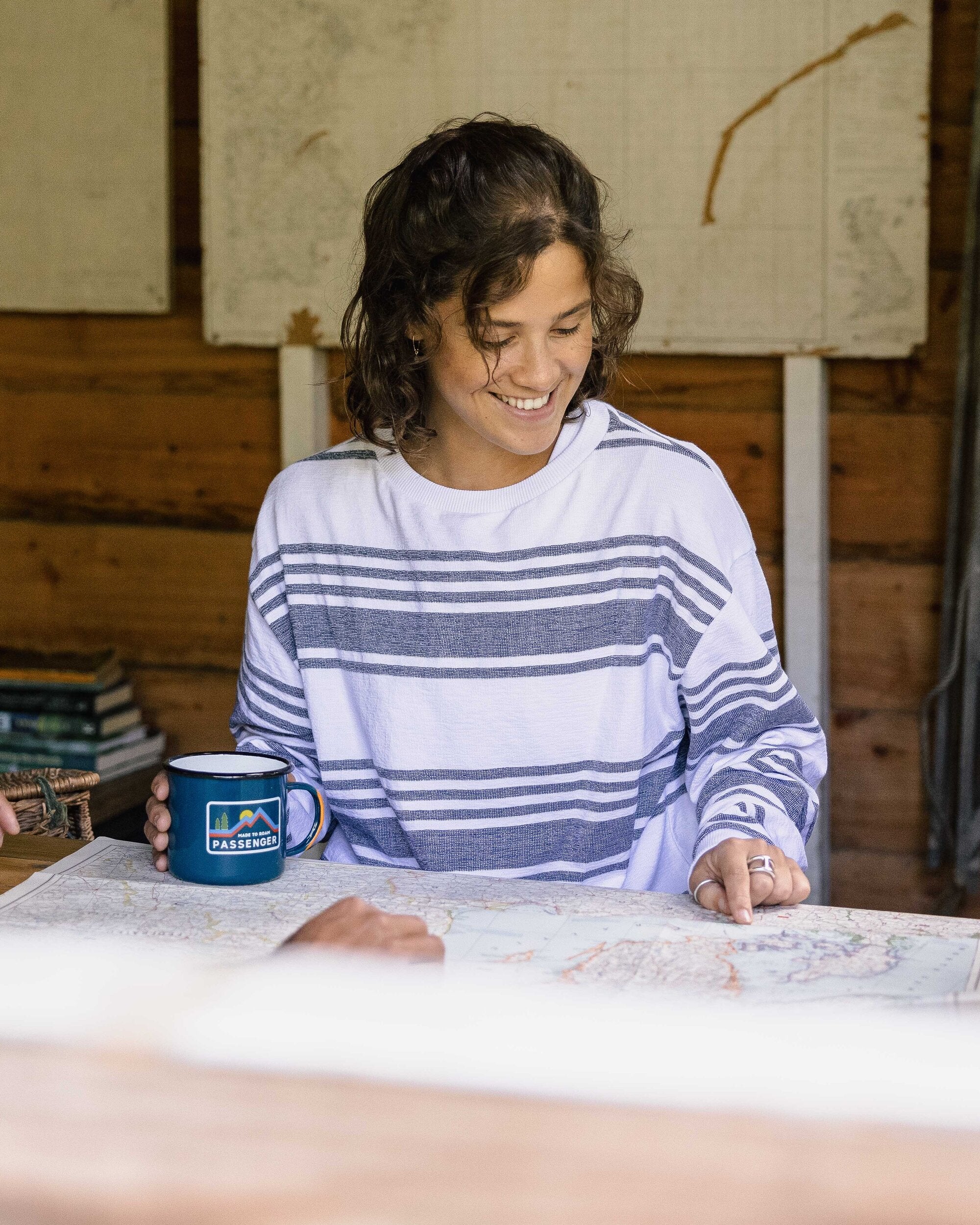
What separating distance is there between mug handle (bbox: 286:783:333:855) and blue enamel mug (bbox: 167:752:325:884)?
0.44 ft

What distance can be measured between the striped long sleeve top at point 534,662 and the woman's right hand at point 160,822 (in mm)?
167

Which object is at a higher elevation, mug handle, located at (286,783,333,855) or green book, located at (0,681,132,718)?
mug handle, located at (286,783,333,855)

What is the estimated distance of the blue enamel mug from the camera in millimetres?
1107

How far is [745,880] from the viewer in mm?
1050

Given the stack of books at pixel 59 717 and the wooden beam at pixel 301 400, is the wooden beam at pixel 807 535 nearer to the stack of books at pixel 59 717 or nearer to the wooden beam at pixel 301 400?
the wooden beam at pixel 301 400

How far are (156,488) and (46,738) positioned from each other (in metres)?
0.51

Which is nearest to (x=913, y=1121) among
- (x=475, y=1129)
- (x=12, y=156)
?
(x=475, y=1129)

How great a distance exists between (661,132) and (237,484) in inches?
38.9

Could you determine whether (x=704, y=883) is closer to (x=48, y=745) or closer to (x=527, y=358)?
(x=527, y=358)

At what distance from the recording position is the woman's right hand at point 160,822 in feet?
3.77

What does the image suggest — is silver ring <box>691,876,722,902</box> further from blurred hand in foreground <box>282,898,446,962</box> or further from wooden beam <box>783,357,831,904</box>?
wooden beam <box>783,357,831,904</box>

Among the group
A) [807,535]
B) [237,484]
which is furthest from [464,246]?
[237,484]

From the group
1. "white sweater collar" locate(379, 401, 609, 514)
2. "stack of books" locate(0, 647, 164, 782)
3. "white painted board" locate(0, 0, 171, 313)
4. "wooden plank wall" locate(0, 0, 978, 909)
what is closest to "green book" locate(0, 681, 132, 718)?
"stack of books" locate(0, 647, 164, 782)

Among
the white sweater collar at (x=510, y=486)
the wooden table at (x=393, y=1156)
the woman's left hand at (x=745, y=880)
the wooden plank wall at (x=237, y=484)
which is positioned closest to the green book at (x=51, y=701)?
the wooden plank wall at (x=237, y=484)
